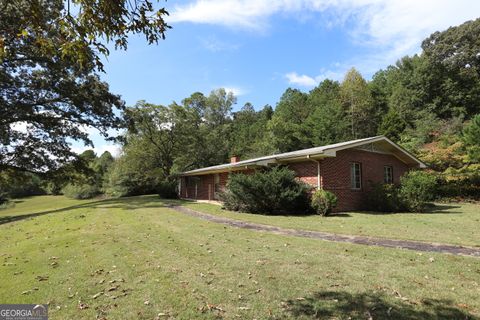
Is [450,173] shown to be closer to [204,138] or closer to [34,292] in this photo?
[34,292]

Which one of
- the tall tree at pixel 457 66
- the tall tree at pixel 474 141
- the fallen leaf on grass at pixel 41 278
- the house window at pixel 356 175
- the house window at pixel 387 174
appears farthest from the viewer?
the tall tree at pixel 457 66

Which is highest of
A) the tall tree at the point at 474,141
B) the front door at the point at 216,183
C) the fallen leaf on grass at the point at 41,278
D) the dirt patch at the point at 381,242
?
the tall tree at the point at 474,141

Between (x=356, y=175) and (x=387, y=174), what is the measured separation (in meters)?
3.38

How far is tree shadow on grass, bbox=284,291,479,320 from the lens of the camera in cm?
350

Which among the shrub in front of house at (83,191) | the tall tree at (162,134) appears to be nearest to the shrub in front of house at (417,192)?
the tall tree at (162,134)

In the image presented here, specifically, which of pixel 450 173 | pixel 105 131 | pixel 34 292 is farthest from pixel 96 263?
pixel 450 173

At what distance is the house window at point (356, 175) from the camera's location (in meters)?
16.0

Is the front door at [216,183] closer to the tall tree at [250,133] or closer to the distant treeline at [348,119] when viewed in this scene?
the distant treeline at [348,119]

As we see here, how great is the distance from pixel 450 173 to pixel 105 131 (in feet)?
79.8

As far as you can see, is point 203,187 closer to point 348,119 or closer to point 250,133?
point 348,119

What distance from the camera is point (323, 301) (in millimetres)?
3934

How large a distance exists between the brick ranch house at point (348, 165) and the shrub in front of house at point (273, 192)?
35.6 inches

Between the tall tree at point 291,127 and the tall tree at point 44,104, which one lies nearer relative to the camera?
the tall tree at point 44,104

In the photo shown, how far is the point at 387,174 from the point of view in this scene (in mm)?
18422
